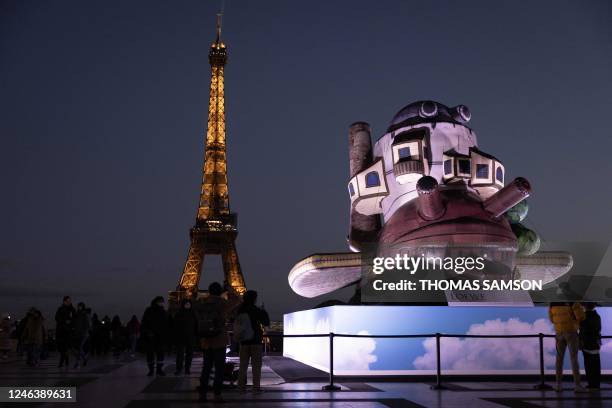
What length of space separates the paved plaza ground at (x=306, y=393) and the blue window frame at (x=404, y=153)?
803 cm

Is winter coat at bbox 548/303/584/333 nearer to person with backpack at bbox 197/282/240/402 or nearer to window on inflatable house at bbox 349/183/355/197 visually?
person with backpack at bbox 197/282/240/402

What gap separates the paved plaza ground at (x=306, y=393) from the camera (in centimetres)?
977

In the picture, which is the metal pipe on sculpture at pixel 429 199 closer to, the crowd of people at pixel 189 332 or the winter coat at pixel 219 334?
the crowd of people at pixel 189 332

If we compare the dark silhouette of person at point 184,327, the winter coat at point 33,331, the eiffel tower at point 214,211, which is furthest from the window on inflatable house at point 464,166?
the eiffel tower at point 214,211

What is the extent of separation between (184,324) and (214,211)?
54.4m

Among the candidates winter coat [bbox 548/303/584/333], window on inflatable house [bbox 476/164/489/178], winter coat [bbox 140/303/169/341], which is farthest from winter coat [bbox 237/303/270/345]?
window on inflatable house [bbox 476/164/489/178]

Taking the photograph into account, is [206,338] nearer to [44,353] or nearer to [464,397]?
[464,397]

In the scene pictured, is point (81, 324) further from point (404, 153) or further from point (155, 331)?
point (404, 153)

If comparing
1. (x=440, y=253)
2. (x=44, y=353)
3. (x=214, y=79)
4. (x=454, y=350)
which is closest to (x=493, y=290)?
(x=440, y=253)

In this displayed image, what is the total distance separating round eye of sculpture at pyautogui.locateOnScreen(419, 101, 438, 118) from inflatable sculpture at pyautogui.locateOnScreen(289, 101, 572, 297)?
30 mm

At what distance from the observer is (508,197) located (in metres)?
18.3

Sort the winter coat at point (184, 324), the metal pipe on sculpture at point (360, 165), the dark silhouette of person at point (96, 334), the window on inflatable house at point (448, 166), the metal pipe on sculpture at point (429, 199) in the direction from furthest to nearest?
1. the dark silhouette of person at point (96, 334)
2. the metal pipe on sculpture at point (360, 165)
3. the window on inflatable house at point (448, 166)
4. the metal pipe on sculpture at point (429, 199)
5. the winter coat at point (184, 324)

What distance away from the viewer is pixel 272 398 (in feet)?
34.0

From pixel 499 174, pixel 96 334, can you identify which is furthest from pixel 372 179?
pixel 96 334
